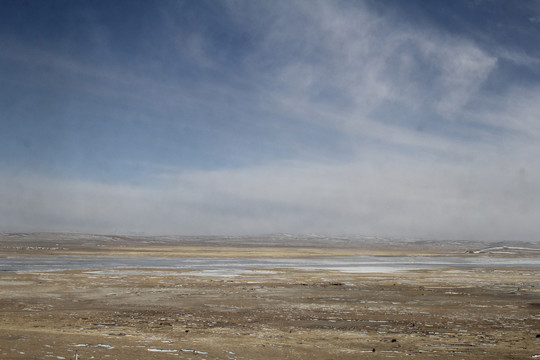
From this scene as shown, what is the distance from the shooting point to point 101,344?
39.2 ft

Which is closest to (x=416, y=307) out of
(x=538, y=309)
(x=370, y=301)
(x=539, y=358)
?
(x=370, y=301)

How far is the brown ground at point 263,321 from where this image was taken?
38.7ft

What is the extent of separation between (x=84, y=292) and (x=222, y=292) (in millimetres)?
7925

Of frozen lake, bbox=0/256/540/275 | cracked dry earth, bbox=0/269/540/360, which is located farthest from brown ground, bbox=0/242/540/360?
frozen lake, bbox=0/256/540/275

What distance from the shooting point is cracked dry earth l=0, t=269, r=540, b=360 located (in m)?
11.8

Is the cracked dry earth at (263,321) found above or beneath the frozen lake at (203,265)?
above

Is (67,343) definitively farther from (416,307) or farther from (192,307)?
(416,307)

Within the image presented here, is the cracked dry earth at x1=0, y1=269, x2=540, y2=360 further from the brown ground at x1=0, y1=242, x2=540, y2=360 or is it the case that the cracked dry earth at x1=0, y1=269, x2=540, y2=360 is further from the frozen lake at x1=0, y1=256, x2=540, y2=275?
the frozen lake at x1=0, y1=256, x2=540, y2=275

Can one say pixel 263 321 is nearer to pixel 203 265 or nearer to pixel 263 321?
pixel 263 321

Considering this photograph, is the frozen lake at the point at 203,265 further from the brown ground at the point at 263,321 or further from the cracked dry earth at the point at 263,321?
the cracked dry earth at the point at 263,321

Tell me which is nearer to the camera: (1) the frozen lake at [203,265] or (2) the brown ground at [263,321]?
(2) the brown ground at [263,321]

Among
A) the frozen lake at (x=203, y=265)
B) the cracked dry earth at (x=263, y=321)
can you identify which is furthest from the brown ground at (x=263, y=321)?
the frozen lake at (x=203, y=265)

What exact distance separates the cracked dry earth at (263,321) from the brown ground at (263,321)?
0.04 metres

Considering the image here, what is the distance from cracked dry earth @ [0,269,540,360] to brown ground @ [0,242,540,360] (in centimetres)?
4
